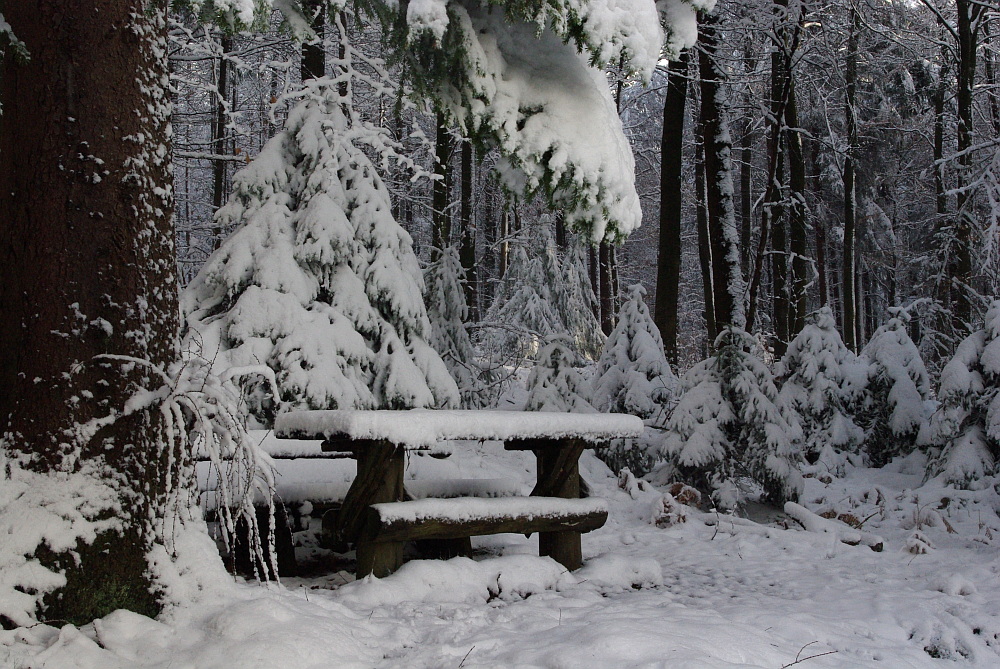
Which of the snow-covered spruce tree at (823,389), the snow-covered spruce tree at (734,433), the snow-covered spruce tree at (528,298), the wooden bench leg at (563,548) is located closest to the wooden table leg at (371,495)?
the wooden bench leg at (563,548)

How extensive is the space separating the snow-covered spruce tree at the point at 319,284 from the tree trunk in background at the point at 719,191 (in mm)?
4005

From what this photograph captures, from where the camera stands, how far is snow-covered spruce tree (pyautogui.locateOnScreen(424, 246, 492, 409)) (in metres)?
10.9

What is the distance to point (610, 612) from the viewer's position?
396cm

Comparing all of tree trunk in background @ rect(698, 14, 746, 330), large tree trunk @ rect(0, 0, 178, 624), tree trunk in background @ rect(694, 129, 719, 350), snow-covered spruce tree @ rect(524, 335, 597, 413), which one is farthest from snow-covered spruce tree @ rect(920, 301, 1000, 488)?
large tree trunk @ rect(0, 0, 178, 624)

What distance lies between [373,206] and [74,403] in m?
5.01

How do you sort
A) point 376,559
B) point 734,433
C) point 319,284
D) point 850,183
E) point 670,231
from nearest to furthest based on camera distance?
point 376,559
point 319,284
point 734,433
point 670,231
point 850,183

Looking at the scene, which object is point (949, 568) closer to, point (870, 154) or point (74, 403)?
point (74, 403)

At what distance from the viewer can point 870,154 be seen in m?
21.4

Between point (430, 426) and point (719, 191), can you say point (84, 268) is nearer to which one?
point (430, 426)

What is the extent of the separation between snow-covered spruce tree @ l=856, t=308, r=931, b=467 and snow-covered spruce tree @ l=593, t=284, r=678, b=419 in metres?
2.91

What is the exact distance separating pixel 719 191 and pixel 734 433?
3517 mm

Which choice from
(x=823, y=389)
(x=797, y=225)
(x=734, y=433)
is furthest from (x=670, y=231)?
(x=734, y=433)

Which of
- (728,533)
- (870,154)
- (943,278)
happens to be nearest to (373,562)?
(728,533)

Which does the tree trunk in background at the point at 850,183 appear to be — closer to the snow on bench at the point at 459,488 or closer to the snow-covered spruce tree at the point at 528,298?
the snow-covered spruce tree at the point at 528,298
